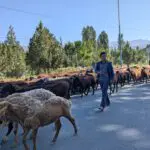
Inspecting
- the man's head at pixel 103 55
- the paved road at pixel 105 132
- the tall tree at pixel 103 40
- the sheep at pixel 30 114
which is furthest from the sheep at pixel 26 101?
the tall tree at pixel 103 40

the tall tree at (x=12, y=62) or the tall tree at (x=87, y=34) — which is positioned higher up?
the tall tree at (x=87, y=34)

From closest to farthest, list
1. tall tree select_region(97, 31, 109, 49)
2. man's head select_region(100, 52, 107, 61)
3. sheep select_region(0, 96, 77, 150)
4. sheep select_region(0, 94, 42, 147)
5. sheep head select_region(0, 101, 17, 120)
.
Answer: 1. sheep head select_region(0, 101, 17, 120)
2. sheep select_region(0, 96, 77, 150)
3. sheep select_region(0, 94, 42, 147)
4. man's head select_region(100, 52, 107, 61)
5. tall tree select_region(97, 31, 109, 49)

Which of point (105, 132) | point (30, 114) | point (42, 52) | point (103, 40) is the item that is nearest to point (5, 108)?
point (30, 114)

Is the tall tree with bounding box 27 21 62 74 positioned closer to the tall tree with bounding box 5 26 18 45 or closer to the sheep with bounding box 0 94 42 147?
the tall tree with bounding box 5 26 18 45

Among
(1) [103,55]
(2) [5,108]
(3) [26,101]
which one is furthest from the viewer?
(1) [103,55]

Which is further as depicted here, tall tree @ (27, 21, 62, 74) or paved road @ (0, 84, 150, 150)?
tall tree @ (27, 21, 62, 74)

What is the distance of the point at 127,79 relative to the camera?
25297 millimetres

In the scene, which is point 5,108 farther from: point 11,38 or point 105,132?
point 11,38

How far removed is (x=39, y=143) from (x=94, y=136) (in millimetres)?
1291

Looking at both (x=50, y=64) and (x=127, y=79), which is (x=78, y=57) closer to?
(x=50, y=64)

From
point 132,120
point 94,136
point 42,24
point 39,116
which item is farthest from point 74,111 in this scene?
point 42,24

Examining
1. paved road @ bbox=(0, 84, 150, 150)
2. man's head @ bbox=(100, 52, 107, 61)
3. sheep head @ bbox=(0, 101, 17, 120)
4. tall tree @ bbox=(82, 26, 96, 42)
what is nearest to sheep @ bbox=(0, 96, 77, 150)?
sheep head @ bbox=(0, 101, 17, 120)

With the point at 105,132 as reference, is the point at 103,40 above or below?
above

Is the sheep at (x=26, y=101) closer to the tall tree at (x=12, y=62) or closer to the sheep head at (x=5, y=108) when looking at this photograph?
the sheep head at (x=5, y=108)
